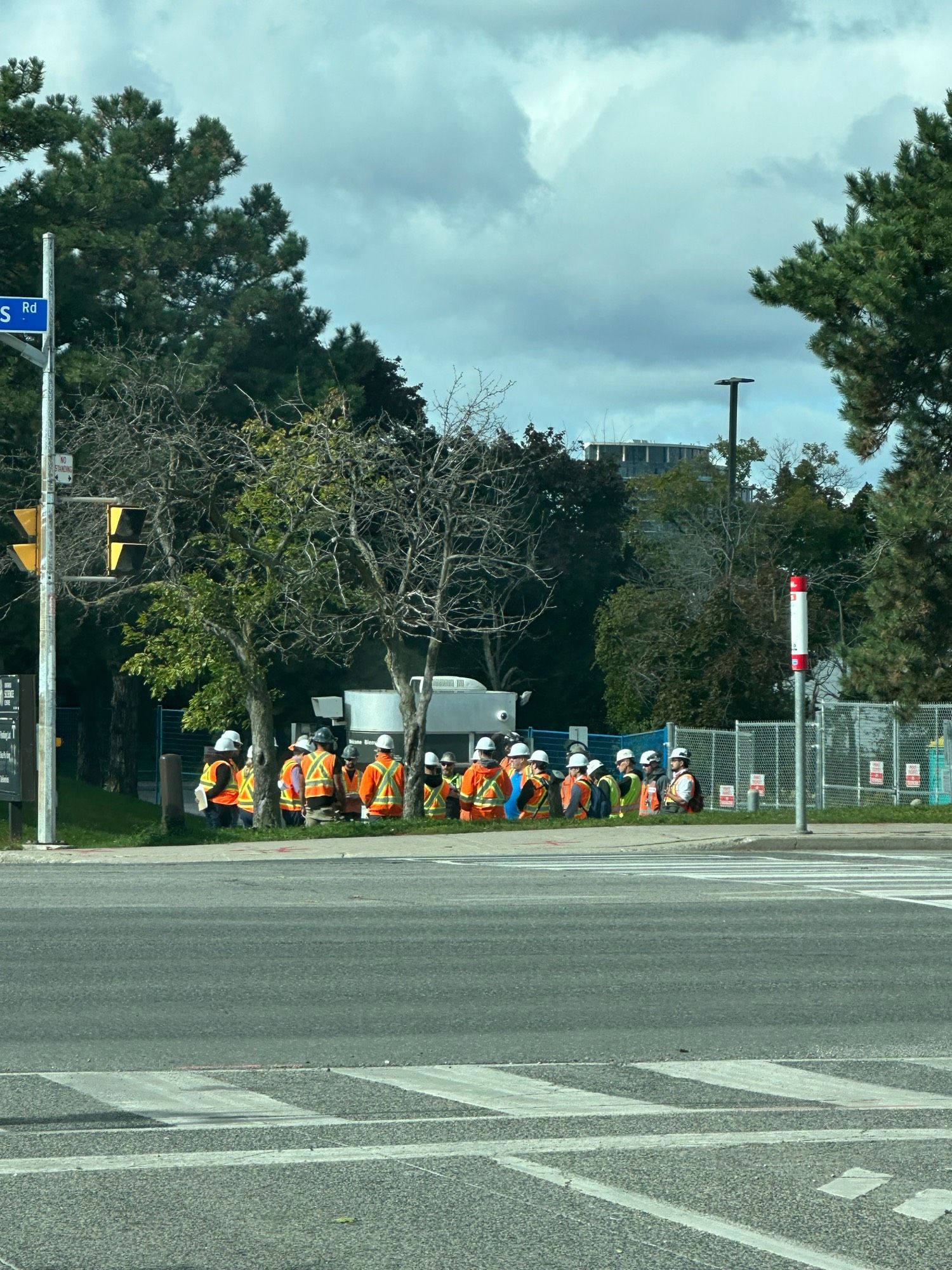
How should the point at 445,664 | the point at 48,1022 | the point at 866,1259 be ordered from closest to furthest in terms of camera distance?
the point at 866,1259, the point at 48,1022, the point at 445,664

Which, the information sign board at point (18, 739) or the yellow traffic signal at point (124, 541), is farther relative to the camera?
the information sign board at point (18, 739)

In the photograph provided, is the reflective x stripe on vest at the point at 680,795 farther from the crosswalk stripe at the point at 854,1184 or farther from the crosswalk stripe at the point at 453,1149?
the crosswalk stripe at the point at 854,1184

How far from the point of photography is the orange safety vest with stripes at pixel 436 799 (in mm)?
26875

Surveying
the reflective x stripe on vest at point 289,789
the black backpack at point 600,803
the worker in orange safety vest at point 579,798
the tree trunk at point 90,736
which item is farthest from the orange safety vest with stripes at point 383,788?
the tree trunk at point 90,736

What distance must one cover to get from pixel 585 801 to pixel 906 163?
1231 cm

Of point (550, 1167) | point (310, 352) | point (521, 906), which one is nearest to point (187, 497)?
point (521, 906)

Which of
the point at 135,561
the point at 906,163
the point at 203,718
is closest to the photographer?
the point at 135,561

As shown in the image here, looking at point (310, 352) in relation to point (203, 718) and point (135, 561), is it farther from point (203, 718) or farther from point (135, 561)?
point (135, 561)

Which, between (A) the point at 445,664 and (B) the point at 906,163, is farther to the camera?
(A) the point at 445,664

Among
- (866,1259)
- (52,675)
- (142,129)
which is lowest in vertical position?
(866,1259)

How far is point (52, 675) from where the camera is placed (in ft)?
70.3

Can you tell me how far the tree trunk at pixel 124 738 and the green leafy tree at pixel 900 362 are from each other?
22139 mm

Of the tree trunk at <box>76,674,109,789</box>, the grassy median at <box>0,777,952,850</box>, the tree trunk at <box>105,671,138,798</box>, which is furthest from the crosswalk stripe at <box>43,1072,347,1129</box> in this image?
the tree trunk at <box>76,674,109,789</box>

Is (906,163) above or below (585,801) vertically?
above
